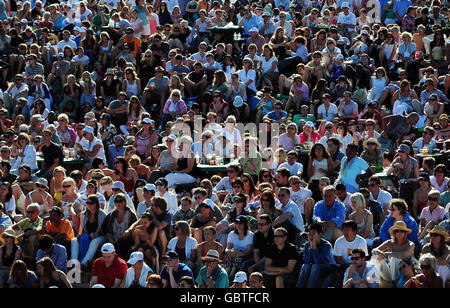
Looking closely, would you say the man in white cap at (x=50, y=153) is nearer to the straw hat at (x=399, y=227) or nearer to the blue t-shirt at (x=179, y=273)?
the blue t-shirt at (x=179, y=273)

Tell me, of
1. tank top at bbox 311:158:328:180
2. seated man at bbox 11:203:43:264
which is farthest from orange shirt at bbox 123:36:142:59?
seated man at bbox 11:203:43:264

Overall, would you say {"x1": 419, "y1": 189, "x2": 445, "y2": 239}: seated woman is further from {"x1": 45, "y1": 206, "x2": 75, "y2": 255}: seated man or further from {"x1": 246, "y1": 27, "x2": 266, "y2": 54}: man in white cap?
{"x1": 246, "y1": 27, "x2": 266, "y2": 54}: man in white cap

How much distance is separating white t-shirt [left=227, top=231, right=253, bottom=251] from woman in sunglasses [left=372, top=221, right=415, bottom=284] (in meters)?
1.50

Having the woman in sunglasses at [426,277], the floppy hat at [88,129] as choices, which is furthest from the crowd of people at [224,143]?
the floppy hat at [88,129]

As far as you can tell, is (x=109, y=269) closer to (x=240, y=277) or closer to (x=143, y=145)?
(x=240, y=277)

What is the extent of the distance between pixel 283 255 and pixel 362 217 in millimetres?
1447

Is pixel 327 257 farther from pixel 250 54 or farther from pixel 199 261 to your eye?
pixel 250 54

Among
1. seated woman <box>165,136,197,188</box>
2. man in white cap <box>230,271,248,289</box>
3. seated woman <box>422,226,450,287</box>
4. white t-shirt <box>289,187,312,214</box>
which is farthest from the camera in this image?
seated woman <box>165,136,197,188</box>

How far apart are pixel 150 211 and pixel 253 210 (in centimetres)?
133

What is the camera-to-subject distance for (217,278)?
11.9 meters

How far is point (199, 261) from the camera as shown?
1267 cm

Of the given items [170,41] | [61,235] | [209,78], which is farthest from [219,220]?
[170,41]

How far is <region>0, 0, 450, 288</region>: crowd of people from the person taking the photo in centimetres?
1225

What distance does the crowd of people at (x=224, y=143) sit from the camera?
12.2 m
